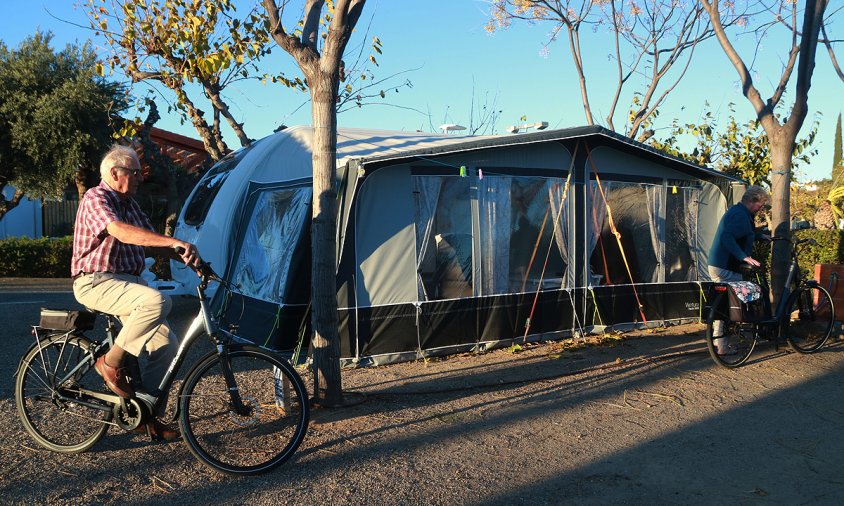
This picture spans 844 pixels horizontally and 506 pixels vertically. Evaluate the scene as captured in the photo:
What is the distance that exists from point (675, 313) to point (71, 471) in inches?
305

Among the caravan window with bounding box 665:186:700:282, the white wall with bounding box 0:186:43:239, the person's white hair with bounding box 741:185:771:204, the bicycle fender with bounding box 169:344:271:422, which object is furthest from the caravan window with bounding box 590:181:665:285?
the white wall with bounding box 0:186:43:239

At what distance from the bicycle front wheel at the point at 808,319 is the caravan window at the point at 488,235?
2483 mm

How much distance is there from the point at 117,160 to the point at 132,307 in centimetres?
89

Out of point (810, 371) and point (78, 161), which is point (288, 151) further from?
point (78, 161)

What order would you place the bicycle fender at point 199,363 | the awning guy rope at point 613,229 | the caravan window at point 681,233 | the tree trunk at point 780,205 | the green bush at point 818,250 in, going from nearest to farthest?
the bicycle fender at point 199,363 → the tree trunk at point 780,205 → the awning guy rope at point 613,229 → the caravan window at point 681,233 → the green bush at point 818,250

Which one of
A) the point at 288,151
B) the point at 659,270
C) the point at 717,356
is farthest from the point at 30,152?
the point at 717,356

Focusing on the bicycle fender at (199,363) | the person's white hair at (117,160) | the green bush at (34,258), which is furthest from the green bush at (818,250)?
the green bush at (34,258)

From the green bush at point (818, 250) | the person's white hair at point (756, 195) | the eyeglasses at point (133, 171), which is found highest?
the eyeglasses at point (133, 171)

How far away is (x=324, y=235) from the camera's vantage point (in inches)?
209

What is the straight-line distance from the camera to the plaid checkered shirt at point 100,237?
13.3 ft

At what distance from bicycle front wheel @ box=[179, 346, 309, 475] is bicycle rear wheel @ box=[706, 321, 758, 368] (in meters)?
4.30

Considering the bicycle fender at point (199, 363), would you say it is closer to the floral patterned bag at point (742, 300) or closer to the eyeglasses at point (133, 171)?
the eyeglasses at point (133, 171)

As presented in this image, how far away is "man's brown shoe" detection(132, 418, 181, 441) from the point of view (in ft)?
14.0

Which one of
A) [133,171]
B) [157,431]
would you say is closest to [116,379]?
[157,431]
